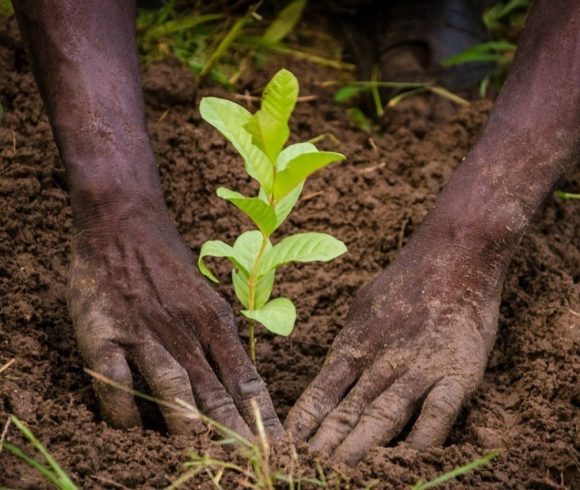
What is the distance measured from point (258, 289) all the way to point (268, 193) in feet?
0.65

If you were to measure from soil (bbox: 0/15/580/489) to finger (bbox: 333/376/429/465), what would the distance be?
0.10 ft

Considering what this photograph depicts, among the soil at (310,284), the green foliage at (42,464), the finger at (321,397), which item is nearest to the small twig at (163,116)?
the soil at (310,284)

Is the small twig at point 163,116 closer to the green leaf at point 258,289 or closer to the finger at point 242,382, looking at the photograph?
the green leaf at point 258,289

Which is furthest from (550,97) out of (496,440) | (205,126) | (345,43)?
(345,43)

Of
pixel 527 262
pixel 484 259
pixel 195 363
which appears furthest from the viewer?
pixel 527 262

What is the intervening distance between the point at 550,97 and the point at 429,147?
2.10 ft

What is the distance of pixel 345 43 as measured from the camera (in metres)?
3.10

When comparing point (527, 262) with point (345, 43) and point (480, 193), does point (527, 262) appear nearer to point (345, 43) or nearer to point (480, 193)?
point (480, 193)

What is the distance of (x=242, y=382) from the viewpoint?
166cm

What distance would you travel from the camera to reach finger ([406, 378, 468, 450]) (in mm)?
1638

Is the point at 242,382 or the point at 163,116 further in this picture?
the point at 163,116

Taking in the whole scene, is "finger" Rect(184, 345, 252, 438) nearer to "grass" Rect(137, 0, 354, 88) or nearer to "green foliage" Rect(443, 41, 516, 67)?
"grass" Rect(137, 0, 354, 88)

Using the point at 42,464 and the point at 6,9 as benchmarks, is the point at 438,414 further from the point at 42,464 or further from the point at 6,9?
the point at 6,9

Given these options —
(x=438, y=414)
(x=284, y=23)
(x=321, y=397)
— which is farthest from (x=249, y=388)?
(x=284, y=23)
